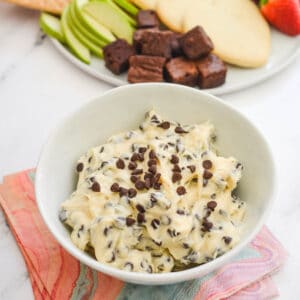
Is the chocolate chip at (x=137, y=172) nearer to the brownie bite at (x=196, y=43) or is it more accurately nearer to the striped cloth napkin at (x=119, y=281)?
the striped cloth napkin at (x=119, y=281)

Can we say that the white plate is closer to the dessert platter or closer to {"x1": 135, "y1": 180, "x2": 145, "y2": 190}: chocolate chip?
the dessert platter

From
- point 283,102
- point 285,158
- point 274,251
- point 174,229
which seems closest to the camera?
point 174,229

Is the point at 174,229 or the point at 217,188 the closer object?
the point at 174,229

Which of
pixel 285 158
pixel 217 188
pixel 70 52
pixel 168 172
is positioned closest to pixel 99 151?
pixel 168 172

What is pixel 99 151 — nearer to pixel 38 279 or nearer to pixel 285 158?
pixel 38 279

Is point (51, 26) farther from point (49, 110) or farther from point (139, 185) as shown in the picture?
point (139, 185)

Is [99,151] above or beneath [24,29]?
above

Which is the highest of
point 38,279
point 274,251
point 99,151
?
point 99,151

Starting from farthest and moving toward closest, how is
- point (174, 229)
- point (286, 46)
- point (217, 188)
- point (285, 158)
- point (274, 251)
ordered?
point (286, 46), point (285, 158), point (274, 251), point (217, 188), point (174, 229)
